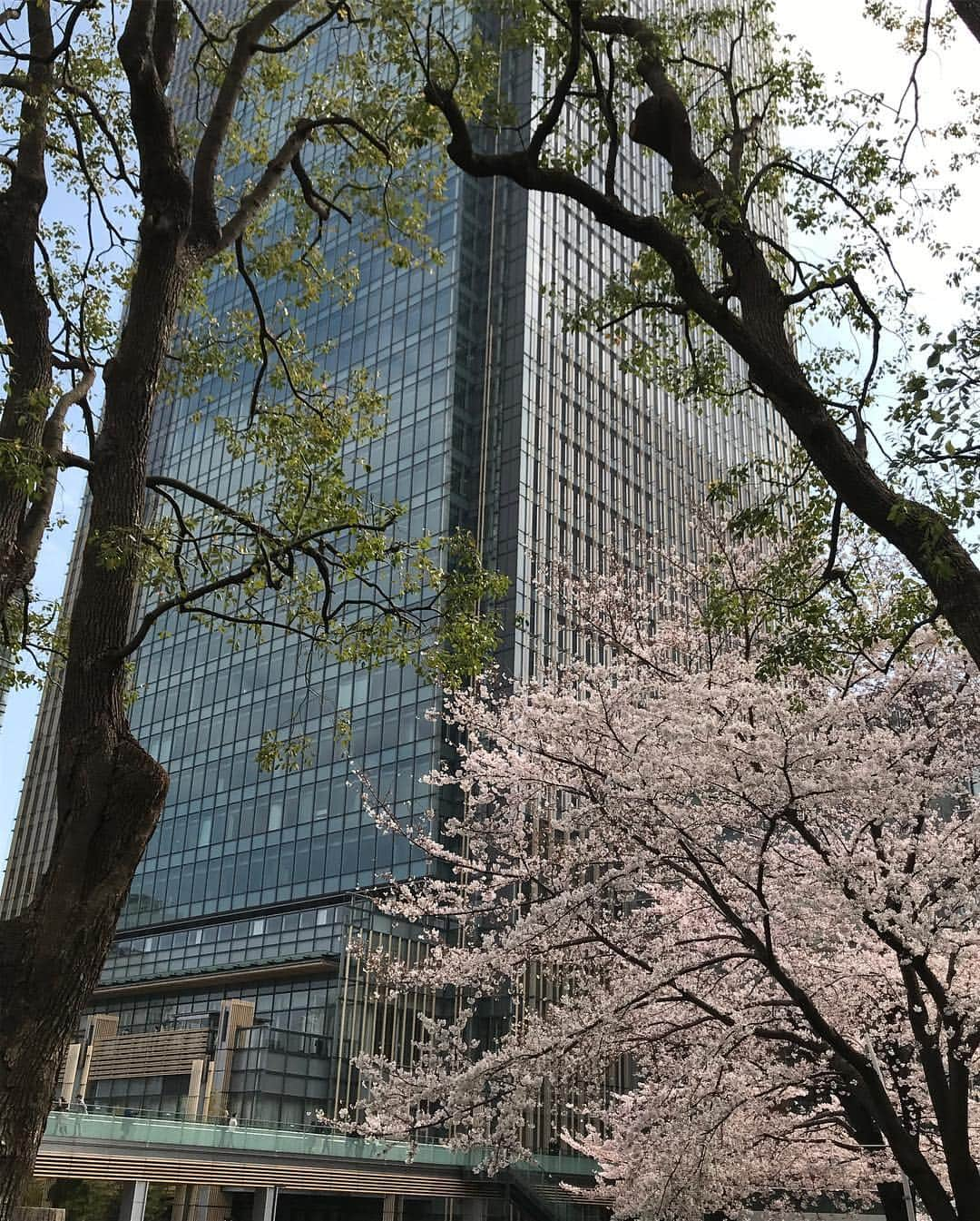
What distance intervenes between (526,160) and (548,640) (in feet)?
116

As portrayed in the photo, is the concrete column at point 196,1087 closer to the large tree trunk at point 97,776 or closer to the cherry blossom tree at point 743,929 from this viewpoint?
the cherry blossom tree at point 743,929

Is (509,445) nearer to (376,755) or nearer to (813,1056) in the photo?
(376,755)

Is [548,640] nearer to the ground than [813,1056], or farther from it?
farther from it

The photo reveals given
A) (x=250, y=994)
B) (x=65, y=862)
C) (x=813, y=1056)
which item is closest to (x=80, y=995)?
(x=65, y=862)

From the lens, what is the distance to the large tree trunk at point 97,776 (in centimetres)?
454

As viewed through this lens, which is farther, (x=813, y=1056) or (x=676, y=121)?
(x=813, y=1056)

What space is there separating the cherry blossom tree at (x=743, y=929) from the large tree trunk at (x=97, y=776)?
17.7 feet

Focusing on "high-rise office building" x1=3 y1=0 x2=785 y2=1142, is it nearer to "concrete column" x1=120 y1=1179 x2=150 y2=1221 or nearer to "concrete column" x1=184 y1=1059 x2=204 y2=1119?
"concrete column" x1=184 y1=1059 x2=204 y2=1119

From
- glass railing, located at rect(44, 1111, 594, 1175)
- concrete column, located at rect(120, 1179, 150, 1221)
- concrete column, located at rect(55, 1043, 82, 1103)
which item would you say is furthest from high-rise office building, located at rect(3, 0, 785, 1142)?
concrete column, located at rect(120, 1179, 150, 1221)

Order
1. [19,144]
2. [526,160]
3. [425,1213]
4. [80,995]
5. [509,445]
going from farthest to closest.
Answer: [509,445]
[425,1213]
[19,144]
[526,160]
[80,995]

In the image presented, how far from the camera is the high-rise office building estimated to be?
3594 cm

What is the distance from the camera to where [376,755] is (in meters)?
40.0

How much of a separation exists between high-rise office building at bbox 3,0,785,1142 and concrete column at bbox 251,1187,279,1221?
880 centimetres

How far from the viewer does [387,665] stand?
41406 mm
